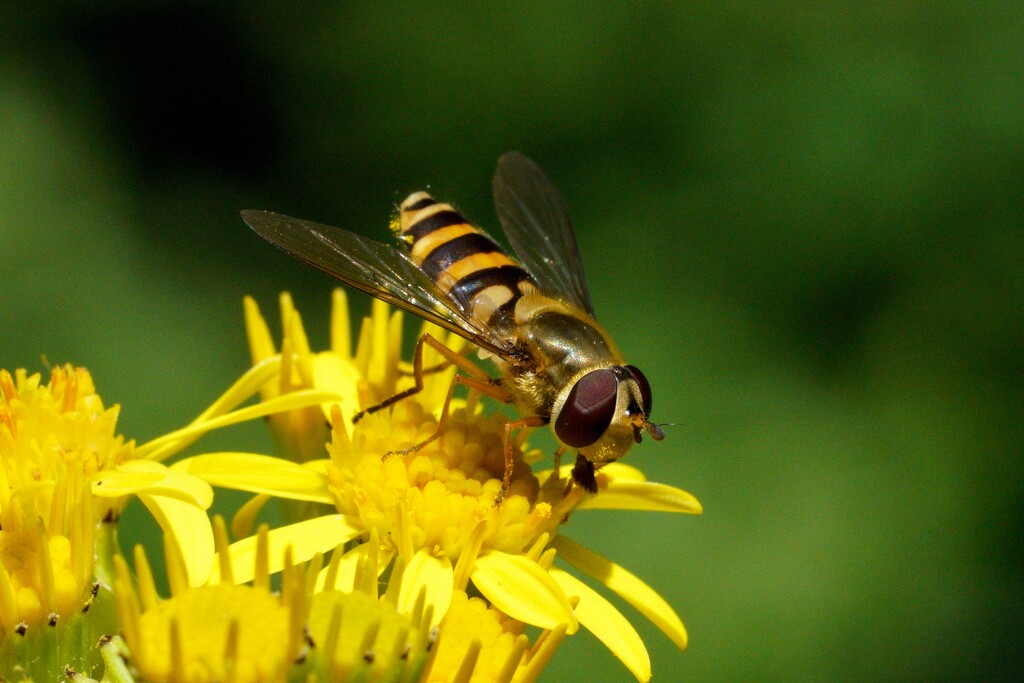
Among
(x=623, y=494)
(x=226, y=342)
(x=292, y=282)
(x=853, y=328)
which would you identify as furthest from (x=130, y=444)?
(x=853, y=328)

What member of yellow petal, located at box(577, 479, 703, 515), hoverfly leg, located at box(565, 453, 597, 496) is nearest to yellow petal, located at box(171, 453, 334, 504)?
hoverfly leg, located at box(565, 453, 597, 496)

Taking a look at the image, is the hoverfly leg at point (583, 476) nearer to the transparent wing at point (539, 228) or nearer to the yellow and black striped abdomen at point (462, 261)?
the yellow and black striped abdomen at point (462, 261)

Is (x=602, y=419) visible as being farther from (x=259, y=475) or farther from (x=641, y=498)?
(x=259, y=475)

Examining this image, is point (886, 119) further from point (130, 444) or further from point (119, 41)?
point (130, 444)

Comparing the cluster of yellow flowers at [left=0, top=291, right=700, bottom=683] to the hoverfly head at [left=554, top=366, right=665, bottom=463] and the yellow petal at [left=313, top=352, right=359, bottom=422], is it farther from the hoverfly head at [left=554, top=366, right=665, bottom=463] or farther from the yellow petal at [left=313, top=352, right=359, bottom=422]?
the hoverfly head at [left=554, top=366, right=665, bottom=463]

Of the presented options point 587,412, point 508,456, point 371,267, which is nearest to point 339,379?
point 371,267

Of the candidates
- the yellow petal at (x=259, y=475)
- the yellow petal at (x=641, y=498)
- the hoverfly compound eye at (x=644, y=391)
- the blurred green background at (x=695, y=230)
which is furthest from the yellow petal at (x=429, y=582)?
the blurred green background at (x=695, y=230)

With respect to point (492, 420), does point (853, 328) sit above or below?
above
